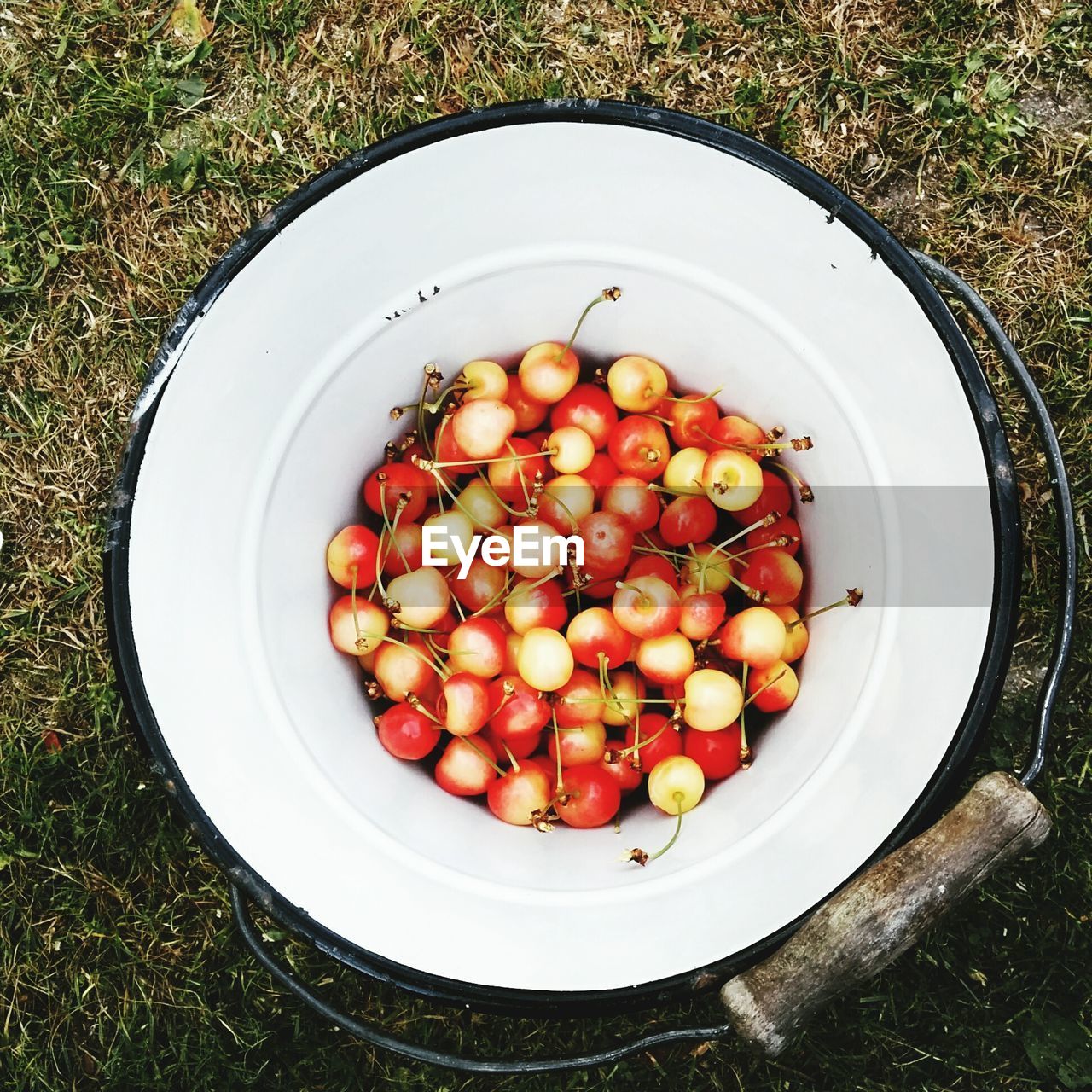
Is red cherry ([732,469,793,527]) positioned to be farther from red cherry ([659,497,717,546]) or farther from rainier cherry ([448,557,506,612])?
rainier cherry ([448,557,506,612])

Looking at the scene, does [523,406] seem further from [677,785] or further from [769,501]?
[677,785]

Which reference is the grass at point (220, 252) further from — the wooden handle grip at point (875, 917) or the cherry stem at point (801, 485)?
the wooden handle grip at point (875, 917)

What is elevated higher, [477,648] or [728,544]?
[728,544]

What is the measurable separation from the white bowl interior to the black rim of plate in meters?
0.03

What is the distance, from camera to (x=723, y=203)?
4.70 ft

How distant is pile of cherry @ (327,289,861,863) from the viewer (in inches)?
63.4

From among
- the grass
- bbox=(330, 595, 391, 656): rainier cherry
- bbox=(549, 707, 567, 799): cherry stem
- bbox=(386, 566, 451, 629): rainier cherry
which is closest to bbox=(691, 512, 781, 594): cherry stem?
bbox=(549, 707, 567, 799): cherry stem

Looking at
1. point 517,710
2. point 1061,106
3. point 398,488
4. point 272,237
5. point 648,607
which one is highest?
point 1061,106

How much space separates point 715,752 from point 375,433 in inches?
31.5

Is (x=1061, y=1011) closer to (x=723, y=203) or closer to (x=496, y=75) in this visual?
(x=723, y=203)

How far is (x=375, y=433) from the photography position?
173cm

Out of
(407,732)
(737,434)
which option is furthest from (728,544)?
(407,732)

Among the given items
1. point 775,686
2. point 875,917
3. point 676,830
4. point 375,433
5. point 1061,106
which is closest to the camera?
point 875,917

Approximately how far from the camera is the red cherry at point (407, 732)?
163 cm
